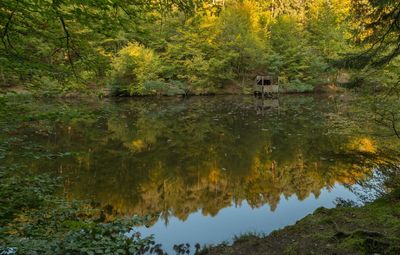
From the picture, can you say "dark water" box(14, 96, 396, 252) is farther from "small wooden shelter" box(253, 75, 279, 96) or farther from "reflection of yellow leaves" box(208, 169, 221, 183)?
"small wooden shelter" box(253, 75, 279, 96)

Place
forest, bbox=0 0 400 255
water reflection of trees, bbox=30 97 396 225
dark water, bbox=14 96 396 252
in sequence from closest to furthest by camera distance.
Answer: forest, bbox=0 0 400 255 < dark water, bbox=14 96 396 252 < water reflection of trees, bbox=30 97 396 225

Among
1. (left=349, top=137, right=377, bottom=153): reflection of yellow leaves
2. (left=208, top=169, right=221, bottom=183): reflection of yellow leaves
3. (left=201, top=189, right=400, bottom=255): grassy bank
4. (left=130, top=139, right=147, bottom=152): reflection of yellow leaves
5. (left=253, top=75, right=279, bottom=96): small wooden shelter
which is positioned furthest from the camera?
(left=253, top=75, right=279, bottom=96): small wooden shelter

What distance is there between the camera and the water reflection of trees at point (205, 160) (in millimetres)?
10438

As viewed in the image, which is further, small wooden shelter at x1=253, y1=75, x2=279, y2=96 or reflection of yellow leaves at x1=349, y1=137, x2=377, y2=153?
small wooden shelter at x1=253, y1=75, x2=279, y2=96

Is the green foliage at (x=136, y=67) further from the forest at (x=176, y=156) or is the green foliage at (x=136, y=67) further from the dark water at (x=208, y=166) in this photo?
the dark water at (x=208, y=166)

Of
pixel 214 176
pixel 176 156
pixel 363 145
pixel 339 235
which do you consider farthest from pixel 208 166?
pixel 339 235

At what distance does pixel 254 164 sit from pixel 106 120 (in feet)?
42.8

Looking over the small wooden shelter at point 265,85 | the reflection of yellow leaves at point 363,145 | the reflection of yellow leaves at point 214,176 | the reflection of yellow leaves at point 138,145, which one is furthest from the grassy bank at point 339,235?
the small wooden shelter at point 265,85

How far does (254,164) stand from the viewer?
13.8m

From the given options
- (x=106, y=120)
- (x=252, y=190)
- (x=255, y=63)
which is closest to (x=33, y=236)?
(x=252, y=190)

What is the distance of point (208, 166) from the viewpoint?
13.4 m

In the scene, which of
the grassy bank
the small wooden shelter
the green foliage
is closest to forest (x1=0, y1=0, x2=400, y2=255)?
the grassy bank

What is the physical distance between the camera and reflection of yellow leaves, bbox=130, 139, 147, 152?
15977 mm

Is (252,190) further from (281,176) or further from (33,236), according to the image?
(33,236)
